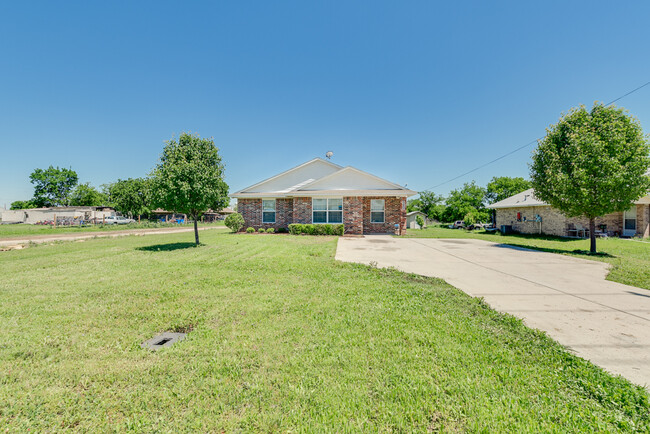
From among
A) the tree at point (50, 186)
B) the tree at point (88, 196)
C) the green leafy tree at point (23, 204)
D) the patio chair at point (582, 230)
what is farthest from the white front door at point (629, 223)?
the green leafy tree at point (23, 204)

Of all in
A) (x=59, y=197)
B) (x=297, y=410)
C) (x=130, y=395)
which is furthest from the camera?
(x=59, y=197)

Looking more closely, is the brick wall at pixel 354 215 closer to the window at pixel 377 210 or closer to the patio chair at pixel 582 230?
the window at pixel 377 210

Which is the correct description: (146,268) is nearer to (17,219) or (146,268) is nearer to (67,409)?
(67,409)

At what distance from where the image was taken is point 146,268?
6.76 meters

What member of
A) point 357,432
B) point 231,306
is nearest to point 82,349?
point 231,306

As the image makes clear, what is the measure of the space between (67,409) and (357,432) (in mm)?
2309

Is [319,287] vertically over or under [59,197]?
under

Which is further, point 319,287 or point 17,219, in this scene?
point 17,219

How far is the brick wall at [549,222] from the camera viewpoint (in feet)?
53.6

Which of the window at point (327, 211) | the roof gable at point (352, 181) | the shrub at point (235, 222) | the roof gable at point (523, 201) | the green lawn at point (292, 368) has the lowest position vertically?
the green lawn at point (292, 368)

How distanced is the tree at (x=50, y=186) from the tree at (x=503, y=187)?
9738cm

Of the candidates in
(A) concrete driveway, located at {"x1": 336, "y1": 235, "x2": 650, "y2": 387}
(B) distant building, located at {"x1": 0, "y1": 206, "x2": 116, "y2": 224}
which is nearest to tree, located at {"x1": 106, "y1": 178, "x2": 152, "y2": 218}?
(B) distant building, located at {"x1": 0, "y1": 206, "x2": 116, "y2": 224}

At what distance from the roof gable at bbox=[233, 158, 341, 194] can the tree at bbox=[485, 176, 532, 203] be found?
39.9m

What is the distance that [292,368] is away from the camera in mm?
2463
